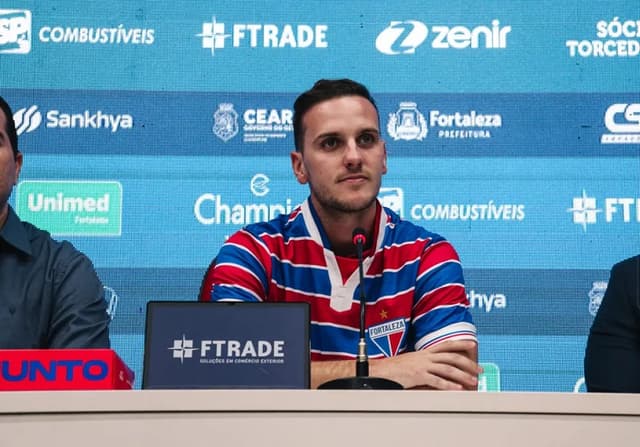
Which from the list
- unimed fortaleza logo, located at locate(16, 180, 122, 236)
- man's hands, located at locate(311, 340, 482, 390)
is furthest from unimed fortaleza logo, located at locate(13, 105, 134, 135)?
man's hands, located at locate(311, 340, 482, 390)

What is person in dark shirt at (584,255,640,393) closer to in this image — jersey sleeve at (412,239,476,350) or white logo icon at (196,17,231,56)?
jersey sleeve at (412,239,476,350)

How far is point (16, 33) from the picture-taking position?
10.7ft

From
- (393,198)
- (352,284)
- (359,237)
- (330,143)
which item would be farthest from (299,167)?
(359,237)

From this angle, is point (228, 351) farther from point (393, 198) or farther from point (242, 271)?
point (393, 198)

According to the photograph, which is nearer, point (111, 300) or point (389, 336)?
point (389, 336)

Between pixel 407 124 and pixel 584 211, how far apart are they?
23.9 inches

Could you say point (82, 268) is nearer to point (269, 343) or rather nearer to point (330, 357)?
point (330, 357)

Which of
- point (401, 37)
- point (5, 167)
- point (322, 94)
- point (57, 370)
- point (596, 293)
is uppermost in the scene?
point (401, 37)

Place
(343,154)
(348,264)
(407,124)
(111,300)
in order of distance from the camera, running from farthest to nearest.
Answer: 1. (407,124)
2. (111,300)
3. (343,154)
4. (348,264)

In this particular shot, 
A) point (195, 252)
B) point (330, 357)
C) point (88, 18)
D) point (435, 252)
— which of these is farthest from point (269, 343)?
point (88, 18)

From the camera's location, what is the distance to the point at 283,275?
2598 mm

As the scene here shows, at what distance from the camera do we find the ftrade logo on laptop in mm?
3244

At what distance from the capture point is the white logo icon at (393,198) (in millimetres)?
3133

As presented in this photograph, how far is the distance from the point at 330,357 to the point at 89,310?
59 cm
